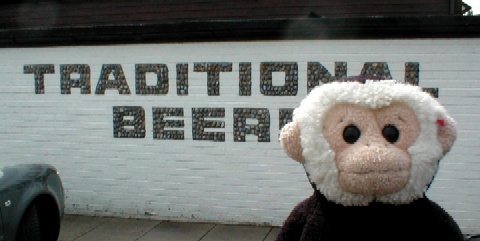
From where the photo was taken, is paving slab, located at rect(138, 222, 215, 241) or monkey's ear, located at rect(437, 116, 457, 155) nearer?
monkey's ear, located at rect(437, 116, 457, 155)

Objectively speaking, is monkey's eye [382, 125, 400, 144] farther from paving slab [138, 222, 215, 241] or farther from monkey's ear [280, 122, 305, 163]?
paving slab [138, 222, 215, 241]

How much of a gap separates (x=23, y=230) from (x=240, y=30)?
127 inches

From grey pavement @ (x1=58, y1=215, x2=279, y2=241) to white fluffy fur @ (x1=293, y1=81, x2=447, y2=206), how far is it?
159 inches

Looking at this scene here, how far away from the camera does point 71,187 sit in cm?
716

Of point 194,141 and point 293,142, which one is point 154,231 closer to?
point 194,141

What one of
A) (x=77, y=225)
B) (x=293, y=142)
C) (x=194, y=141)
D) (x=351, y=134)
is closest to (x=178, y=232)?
(x=194, y=141)

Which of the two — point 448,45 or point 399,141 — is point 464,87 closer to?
point 448,45

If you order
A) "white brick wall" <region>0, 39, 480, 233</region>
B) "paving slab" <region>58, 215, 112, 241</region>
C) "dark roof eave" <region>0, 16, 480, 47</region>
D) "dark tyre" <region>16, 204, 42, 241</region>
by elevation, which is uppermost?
"dark roof eave" <region>0, 16, 480, 47</region>

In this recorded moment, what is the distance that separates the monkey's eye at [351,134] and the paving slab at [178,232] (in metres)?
4.25

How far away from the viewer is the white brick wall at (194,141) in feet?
18.9

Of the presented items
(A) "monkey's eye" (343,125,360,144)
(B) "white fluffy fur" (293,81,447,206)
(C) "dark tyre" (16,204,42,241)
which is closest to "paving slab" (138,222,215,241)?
(C) "dark tyre" (16,204,42,241)

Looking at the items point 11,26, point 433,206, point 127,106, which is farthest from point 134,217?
point 11,26

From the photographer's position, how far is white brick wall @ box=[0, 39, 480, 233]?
18.9ft

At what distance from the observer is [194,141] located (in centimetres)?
651
